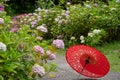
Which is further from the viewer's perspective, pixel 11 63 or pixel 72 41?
pixel 72 41

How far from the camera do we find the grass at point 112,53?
258 inches

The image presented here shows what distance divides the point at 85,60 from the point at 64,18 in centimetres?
410

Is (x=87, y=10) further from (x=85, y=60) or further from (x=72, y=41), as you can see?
(x=85, y=60)

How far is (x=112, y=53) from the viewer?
7.74 meters

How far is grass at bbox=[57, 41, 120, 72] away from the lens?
656 cm

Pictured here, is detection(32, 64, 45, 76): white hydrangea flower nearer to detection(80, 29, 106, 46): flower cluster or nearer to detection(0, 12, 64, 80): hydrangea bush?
detection(0, 12, 64, 80): hydrangea bush

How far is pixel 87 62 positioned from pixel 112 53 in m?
2.61

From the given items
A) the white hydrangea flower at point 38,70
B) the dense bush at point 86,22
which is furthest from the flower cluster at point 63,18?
the white hydrangea flower at point 38,70

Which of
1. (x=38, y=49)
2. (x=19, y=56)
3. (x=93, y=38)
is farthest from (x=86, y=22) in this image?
(x=19, y=56)

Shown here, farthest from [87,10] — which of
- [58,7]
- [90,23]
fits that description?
[58,7]

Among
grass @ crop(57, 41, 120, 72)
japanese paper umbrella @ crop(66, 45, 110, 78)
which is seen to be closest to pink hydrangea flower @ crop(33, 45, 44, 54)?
japanese paper umbrella @ crop(66, 45, 110, 78)

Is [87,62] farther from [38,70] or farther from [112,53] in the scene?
[112,53]

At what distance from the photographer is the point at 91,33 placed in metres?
8.37

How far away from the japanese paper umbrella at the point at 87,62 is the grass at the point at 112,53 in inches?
40.0
